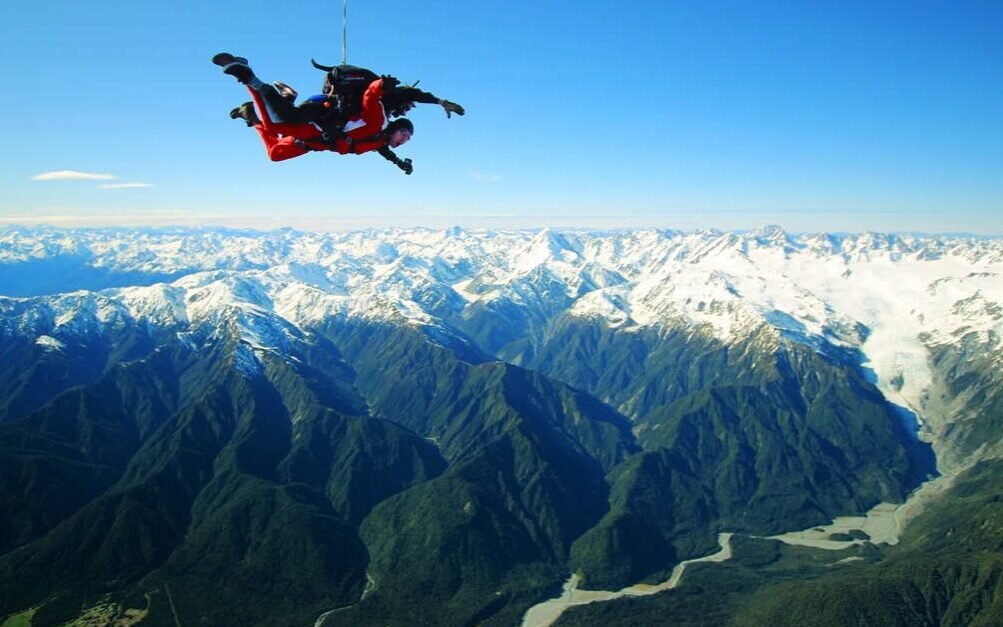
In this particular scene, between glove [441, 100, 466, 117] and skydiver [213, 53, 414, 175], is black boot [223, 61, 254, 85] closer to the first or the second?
skydiver [213, 53, 414, 175]

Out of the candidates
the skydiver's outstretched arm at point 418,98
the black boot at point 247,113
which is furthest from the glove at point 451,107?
the black boot at point 247,113

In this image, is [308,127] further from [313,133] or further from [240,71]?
[240,71]

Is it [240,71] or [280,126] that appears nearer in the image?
[240,71]

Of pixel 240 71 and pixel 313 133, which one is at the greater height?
pixel 240 71

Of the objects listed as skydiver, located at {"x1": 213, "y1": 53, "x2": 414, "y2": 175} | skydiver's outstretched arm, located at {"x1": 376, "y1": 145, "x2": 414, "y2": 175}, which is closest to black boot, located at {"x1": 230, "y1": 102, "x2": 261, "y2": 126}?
skydiver, located at {"x1": 213, "y1": 53, "x2": 414, "y2": 175}

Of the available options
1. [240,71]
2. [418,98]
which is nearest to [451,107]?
[418,98]

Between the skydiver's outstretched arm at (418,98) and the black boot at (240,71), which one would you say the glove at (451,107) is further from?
the black boot at (240,71)

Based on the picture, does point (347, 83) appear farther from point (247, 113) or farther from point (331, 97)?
point (247, 113)
